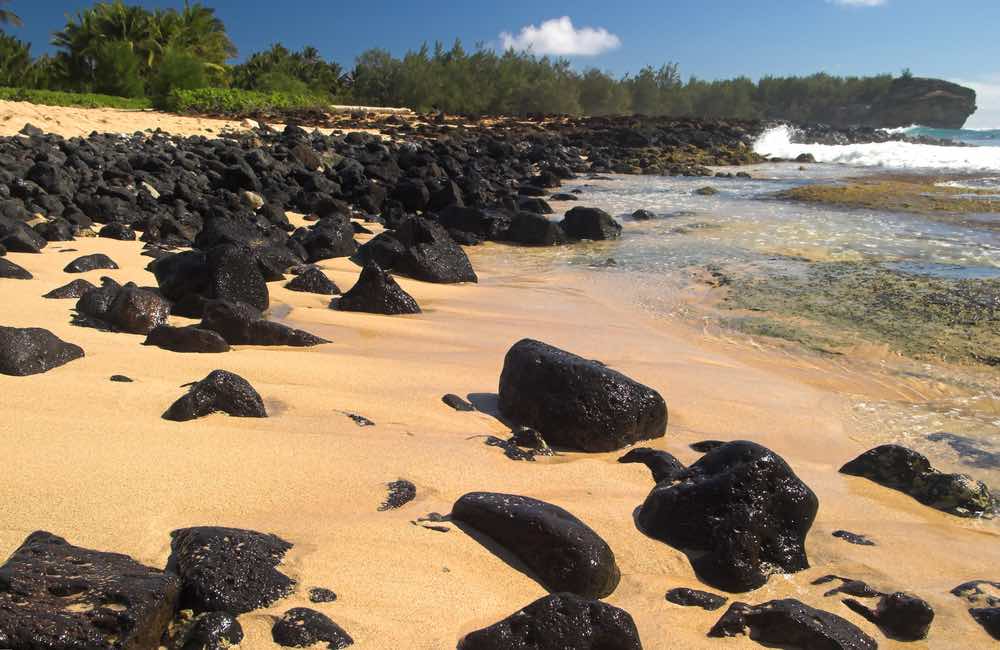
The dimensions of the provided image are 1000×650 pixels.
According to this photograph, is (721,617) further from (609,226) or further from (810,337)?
(609,226)

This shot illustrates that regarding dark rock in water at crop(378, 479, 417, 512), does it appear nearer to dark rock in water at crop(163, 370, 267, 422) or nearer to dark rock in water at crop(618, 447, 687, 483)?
dark rock in water at crop(163, 370, 267, 422)

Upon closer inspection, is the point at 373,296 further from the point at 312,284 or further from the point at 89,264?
the point at 89,264

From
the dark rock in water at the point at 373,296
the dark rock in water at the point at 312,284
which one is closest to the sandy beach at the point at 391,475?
the dark rock in water at the point at 373,296

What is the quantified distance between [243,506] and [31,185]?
7.15 meters

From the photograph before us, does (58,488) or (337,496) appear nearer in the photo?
(58,488)

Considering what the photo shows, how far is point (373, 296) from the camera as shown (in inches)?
198

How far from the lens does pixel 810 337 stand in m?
5.17

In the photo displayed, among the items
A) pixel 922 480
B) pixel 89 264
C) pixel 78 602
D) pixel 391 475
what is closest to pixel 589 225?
pixel 89 264

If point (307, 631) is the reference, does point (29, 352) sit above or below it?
above

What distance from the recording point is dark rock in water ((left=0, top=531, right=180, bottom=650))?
143 cm

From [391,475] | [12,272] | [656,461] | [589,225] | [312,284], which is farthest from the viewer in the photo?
[589,225]

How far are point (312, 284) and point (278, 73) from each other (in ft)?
118

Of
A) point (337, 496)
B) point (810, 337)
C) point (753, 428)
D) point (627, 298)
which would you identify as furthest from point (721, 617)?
point (627, 298)

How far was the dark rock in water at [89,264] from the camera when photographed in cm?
507
